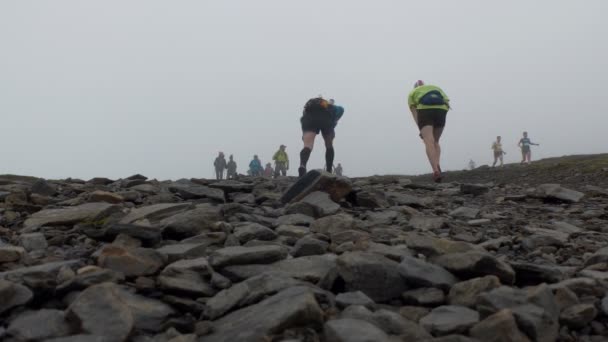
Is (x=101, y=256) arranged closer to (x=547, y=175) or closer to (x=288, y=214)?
(x=288, y=214)

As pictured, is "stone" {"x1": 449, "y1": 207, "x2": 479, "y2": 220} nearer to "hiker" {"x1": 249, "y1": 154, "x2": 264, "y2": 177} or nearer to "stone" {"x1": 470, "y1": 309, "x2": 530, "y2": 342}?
"stone" {"x1": 470, "y1": 309, "x2": 530, "y2": 342}

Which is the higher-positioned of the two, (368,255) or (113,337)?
(368,255)

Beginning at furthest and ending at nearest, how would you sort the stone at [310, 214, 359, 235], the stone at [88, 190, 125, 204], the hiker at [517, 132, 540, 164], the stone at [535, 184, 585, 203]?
the hiker at [517, 132, 540, 164]
the stone at [535, 184, 585, 203]
the stone at [88, 190, 125, 204]
the stone at [310, 214, 359, 235]

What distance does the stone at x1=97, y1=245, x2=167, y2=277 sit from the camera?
2.83m

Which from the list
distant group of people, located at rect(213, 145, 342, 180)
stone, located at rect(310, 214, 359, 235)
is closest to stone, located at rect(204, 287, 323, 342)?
stone, located at rect(310, 214, 359, 235)

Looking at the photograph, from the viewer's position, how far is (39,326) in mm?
2174

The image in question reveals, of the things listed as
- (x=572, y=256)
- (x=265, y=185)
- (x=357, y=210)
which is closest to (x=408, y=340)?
(x=572, y=256)

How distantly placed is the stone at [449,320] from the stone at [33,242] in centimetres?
281

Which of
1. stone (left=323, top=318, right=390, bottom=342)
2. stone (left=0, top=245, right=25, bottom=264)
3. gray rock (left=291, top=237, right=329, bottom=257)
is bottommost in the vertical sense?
stone (left=323, top=318, right=390, bottom=342)

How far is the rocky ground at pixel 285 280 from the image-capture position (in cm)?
215

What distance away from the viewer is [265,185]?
820cm

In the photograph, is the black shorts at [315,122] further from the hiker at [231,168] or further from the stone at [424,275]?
the hiker at [231,168]

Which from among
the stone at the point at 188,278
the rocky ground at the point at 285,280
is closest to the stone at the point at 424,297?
the rocky ground at the point at 285,280

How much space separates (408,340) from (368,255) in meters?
0.92
